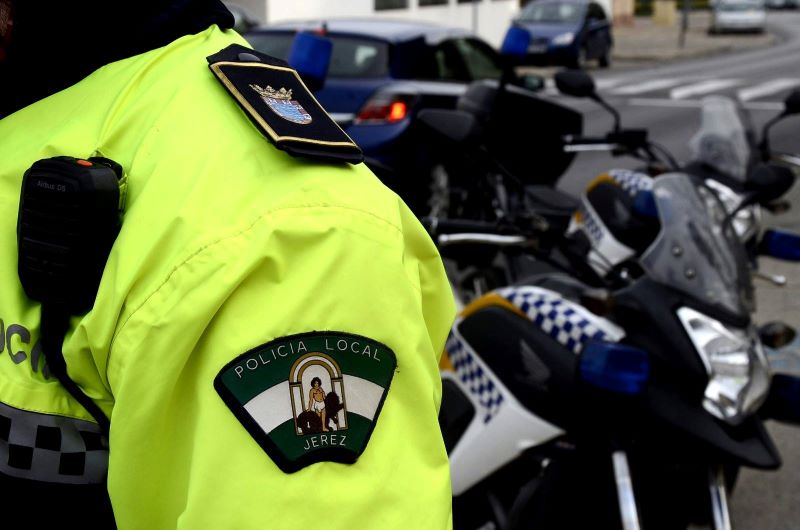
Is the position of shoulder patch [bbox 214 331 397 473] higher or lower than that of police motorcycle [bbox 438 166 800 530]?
higher

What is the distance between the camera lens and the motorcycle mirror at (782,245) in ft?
11.9

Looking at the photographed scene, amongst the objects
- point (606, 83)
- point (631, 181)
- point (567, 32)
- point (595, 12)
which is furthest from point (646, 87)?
point (631, 181)

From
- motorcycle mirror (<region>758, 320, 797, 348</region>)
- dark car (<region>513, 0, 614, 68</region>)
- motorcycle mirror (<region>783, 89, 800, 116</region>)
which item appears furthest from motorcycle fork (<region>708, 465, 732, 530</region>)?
dark car (<region>513, 0, 614, 68</region>)

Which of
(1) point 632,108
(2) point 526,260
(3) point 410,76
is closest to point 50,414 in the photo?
(2) point 526,260

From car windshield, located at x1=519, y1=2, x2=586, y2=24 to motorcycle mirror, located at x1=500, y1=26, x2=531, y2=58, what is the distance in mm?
20059

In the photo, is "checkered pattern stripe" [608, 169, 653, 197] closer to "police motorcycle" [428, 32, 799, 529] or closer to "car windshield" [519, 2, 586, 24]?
"police motorcycle" [428, 32, 799, 529]

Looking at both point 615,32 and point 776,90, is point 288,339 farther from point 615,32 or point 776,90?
point 615,32

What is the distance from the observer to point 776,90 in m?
18.7

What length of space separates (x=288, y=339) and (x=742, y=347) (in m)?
Answer: 1.86

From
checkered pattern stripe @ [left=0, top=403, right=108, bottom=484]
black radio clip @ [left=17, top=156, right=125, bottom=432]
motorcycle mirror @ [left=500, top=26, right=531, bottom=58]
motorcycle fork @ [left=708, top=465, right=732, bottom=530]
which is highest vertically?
black radio clip @ [left=17, top=156, right=125, bottom=432]

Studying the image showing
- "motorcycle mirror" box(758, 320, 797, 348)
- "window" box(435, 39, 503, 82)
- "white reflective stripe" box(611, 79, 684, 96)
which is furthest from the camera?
"white reflective stripe" box(611, 79, 684, 96)

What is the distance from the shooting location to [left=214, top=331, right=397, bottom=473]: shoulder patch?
1.01 m

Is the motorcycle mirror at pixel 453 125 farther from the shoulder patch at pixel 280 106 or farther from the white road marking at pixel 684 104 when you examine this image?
the white road marking at pixel 684 104

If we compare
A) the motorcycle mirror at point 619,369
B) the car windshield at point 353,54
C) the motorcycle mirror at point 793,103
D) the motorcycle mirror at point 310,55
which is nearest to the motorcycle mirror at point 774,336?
the motorcycle mirror at point 619,369
